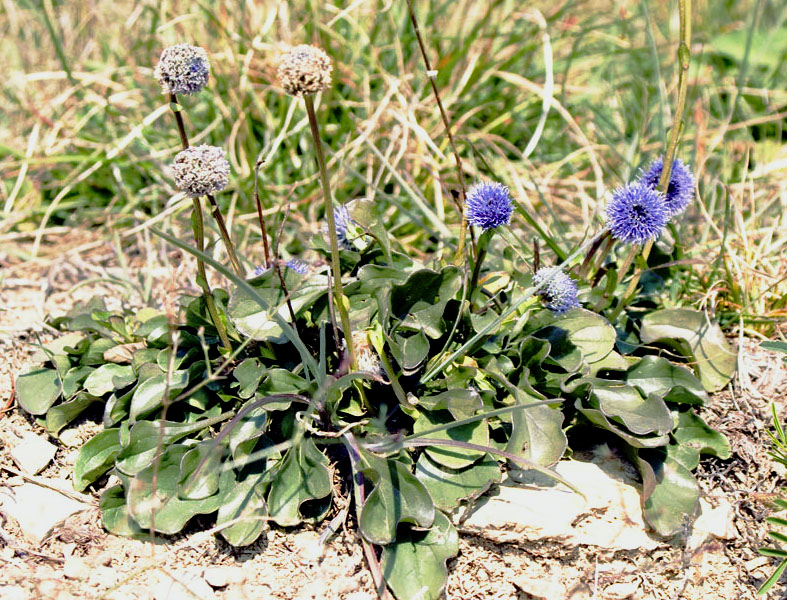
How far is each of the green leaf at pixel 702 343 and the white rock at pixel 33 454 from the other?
174cm

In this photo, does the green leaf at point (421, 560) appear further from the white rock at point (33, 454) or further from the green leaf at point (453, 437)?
the white rock at point (33, 454)

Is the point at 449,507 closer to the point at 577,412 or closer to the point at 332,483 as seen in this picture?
the point at 332,483

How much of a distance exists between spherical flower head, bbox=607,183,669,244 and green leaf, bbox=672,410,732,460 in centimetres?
54

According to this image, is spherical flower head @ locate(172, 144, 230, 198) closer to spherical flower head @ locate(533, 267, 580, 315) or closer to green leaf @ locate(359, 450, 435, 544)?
green leaf @ locate(359, 450, 435, 544)

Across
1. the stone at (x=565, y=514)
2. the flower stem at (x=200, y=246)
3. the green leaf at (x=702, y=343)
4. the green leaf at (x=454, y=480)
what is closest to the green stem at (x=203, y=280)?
the flower stem at (x=200, y=246)

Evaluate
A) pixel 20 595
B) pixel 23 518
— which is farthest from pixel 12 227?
pixel 20 595

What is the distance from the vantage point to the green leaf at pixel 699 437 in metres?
2.01

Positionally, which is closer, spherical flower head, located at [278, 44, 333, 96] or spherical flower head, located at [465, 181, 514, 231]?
spherical flower head, located at [278, 44, 333, 96]

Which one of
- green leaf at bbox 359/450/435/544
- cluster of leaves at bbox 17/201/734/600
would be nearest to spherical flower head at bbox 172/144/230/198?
cluster of leaves at bbox 17/201/734/600

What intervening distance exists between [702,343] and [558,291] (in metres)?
0.61

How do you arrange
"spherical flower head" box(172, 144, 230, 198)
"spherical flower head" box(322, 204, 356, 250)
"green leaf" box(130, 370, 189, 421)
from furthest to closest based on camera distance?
"spherical flower head" box(322, 204, 356, 250), "green leaf" box(130, 370, 189, 421), "spherical flower head" box(172, 144, 230, 198)

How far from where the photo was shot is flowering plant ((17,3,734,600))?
67.6 inches

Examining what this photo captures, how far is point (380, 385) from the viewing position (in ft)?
6.50

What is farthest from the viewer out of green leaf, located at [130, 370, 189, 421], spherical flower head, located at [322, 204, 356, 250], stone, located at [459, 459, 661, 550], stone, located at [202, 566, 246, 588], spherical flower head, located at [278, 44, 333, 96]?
spherical flower head, located at [322, 204, 356, 250]
